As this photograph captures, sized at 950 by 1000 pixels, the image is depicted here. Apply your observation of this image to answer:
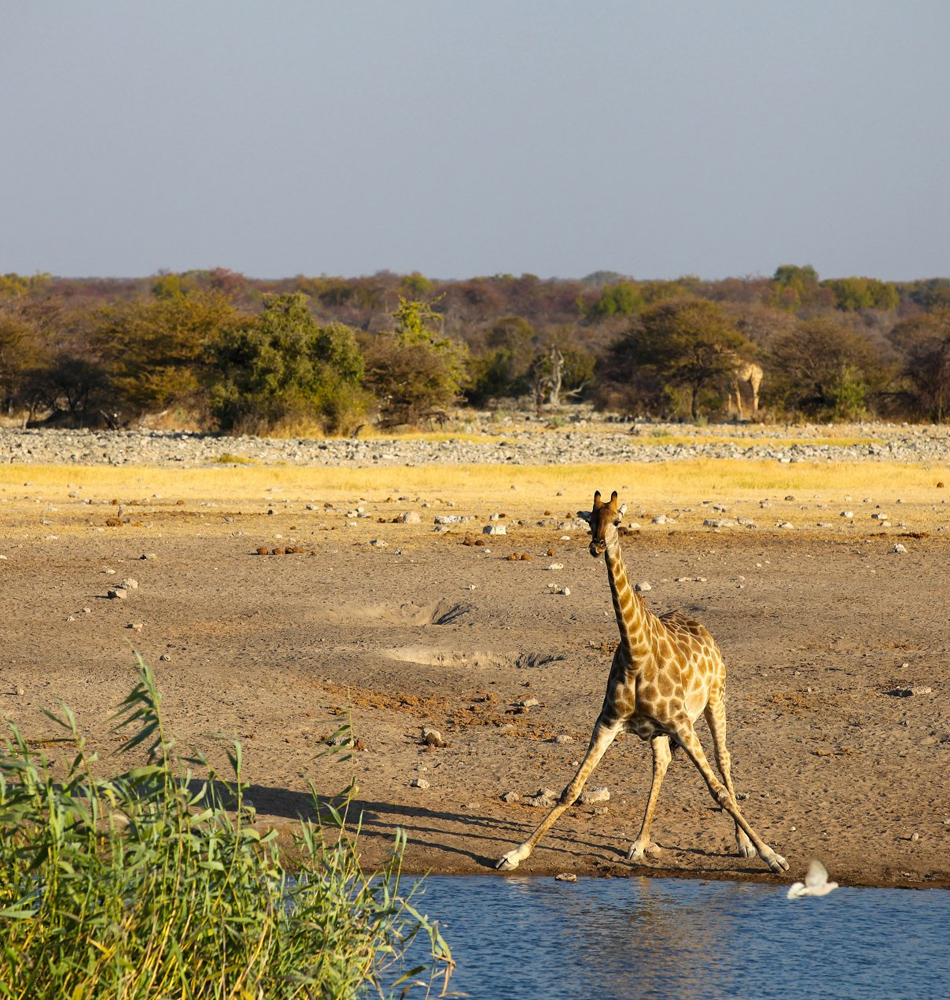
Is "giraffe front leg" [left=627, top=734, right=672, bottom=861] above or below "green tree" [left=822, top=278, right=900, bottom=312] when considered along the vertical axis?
below

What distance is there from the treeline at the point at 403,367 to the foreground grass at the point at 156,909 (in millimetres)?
33421

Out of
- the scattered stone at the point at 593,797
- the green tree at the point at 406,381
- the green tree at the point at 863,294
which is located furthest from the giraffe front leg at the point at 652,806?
the green tree at the point at 863,294

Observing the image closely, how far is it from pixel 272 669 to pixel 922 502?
13827 mm

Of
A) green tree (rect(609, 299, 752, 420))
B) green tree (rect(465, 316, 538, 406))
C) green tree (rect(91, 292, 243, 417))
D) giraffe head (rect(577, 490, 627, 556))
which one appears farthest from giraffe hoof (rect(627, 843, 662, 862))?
green tree (rect(465, 316, 538, 406))

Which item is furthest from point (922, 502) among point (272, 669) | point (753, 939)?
point (753, 939)

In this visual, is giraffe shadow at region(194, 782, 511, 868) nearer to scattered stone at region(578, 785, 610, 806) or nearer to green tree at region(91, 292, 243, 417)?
scattered stone at region(578, 785, 610, 806)

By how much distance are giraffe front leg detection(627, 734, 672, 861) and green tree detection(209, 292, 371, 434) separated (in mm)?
30985

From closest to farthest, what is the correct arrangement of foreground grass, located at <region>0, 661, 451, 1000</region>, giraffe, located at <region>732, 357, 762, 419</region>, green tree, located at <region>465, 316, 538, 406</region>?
foreground grass, located at <region>0, 661, 451, 1000</region> < giraffe, located at <region>732, 357, 762, 419</region> < green tree, located at <region>465, 316, 538, 406</region>

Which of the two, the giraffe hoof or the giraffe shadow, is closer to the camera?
the giraffe hoof

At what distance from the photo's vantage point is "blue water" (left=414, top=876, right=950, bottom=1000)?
5.57 meters

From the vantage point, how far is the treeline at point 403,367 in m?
38.4

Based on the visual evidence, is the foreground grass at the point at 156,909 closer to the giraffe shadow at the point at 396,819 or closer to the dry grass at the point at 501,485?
the giraffe shadow at the point at 396,819

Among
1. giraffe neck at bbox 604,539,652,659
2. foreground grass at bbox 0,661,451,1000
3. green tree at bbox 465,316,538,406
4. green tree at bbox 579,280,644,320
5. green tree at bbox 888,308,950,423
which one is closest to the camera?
foreground grass at bbox 0,661,451,1000

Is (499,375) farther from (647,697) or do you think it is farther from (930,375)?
(647,697)
